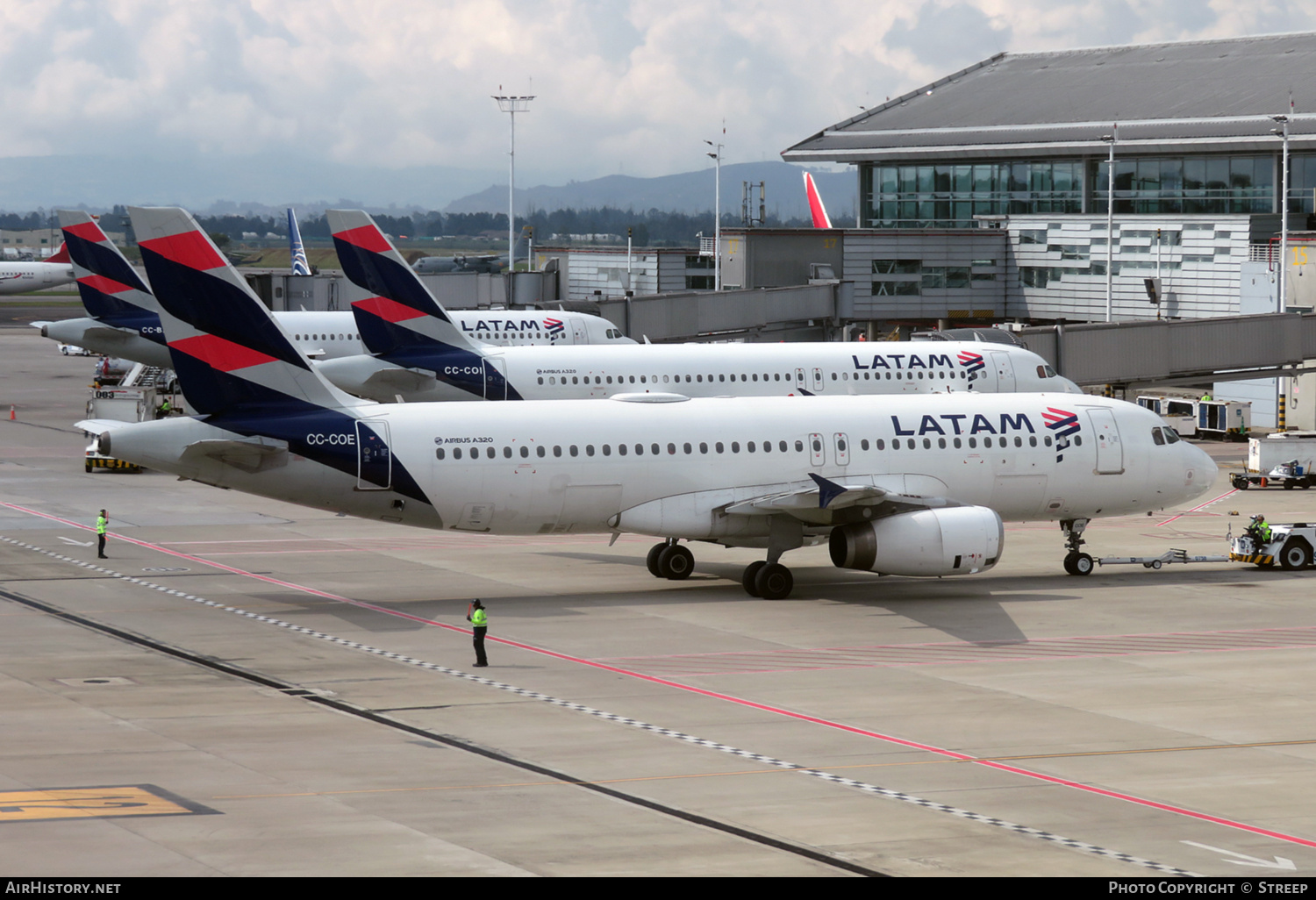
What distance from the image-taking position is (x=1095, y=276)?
95.0m

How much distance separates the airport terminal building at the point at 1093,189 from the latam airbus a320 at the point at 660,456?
41.1 m

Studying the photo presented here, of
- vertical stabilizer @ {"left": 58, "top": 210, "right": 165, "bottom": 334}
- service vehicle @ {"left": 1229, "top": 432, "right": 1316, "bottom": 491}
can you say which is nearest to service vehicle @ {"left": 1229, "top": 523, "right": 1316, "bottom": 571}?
service vehicle @ {"left": 1229, "top": 432, "right": 1316, "bottom": 491}

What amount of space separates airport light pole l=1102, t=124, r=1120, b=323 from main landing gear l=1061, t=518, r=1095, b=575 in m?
42.6

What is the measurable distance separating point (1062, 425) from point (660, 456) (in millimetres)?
10562

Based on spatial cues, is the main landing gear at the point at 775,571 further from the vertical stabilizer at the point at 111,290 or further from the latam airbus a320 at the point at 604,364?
the vertical stabilizer at the point at 111,290

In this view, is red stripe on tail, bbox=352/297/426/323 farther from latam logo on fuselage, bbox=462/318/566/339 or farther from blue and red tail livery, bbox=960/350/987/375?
blue and red tail livery, bbox=960/350/987/375

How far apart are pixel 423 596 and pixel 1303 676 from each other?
19.6 meters

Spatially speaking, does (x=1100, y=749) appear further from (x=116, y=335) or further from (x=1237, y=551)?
(x=116, y=335)

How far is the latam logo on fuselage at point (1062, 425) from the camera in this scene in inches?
1641

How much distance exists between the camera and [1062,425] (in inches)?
1649

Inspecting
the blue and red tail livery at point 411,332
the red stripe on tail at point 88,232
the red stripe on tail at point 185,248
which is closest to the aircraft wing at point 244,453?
the red stripe on tail at point 185,248

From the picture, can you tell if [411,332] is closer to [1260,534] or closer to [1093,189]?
[1260,534]

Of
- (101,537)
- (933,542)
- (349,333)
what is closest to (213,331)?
(101,537)

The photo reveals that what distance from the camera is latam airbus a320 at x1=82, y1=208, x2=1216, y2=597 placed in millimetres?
36406
